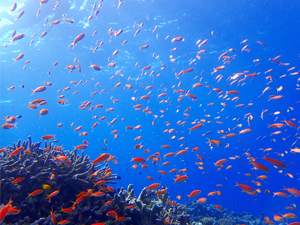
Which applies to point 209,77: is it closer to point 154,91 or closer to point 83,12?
point 154,91

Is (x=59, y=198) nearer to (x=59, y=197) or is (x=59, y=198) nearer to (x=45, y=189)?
(x=59, y=197)

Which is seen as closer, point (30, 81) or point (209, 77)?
point (30, 81)

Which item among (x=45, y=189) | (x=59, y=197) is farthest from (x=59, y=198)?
(x=45, y=189)

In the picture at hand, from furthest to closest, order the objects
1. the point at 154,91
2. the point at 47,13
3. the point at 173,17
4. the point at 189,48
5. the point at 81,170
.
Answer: the point at 154,91
the point at 189,48
the point at 173,17
the point at 47,13
the point at 81,170

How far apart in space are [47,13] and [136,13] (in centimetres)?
904

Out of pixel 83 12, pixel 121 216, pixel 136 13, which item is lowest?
pixel 121 216

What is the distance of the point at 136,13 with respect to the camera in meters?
15.6

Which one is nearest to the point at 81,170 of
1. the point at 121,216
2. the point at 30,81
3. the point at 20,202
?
the point at 20,202

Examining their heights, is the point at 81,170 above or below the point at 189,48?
below

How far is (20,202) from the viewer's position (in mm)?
3170

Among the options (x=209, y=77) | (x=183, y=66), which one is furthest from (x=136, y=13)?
(x=209, y=77)

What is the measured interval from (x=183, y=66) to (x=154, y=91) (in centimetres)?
1215

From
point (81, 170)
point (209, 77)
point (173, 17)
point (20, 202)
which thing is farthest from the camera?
point (209, 77)

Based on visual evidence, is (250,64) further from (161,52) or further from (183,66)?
(161,52)
